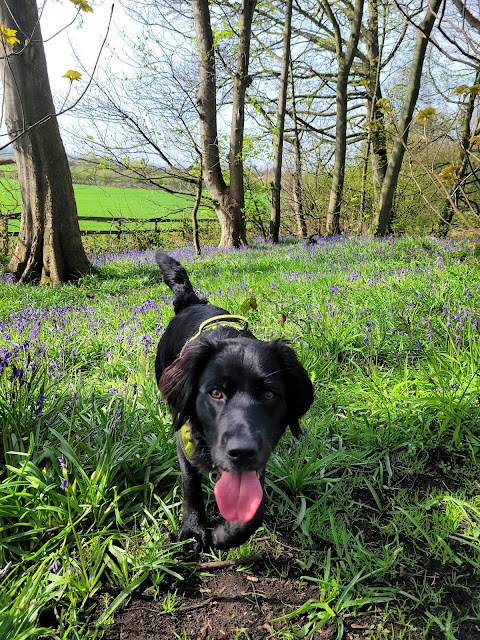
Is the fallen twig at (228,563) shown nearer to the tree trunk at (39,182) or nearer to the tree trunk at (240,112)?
Result: the tree trunk at (39,182)

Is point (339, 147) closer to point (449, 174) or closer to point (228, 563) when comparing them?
point (449, 174)

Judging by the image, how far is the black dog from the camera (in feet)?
5.65

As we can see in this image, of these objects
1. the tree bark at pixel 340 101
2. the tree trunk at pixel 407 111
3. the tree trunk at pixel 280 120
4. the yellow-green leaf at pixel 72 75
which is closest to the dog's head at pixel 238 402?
the yellow-green leaf at pixel 72 75

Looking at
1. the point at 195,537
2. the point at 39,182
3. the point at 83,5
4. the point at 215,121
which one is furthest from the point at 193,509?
the point at 215,121

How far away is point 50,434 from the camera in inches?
95.9

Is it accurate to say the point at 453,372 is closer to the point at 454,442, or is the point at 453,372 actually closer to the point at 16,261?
the point at 454,442

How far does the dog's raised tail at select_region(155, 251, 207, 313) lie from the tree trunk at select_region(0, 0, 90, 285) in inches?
164

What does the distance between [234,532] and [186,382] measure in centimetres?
70

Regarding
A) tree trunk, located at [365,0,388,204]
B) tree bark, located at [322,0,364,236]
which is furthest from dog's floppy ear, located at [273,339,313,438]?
tree trunk, located at [365,0,388,204]

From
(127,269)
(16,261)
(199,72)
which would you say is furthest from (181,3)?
(16,261)

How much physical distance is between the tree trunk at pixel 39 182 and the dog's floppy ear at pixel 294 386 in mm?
6038

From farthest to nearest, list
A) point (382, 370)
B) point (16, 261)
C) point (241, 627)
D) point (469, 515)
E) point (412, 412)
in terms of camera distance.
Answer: point (16, 261) < point (382, 370) < point (412, 412) < point (469, 515) < point (241, 627)

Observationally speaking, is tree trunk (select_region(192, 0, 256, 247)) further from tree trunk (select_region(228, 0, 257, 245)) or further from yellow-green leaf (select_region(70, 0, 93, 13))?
yellow-green leaf (select_region(70, 0, 93, 13))

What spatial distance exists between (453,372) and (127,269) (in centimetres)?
706
